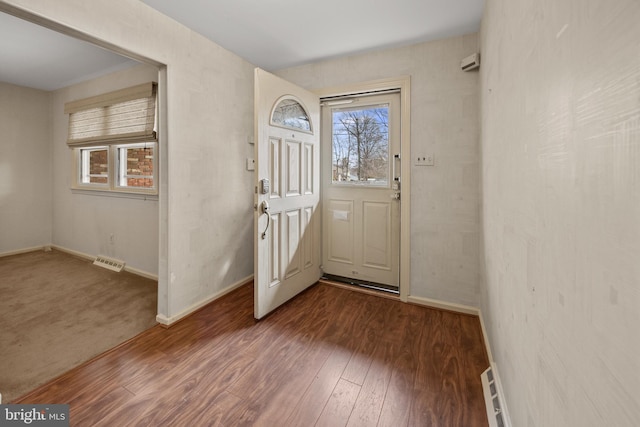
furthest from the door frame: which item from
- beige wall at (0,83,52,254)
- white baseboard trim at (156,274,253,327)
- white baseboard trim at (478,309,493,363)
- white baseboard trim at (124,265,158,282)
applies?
beige wall at (0,83,52,254)

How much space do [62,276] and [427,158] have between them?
415 cm

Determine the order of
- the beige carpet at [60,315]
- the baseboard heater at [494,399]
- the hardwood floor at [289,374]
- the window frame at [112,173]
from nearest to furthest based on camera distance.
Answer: the baseboard heater at [494,399]
the hardwood floor at [289,374]
the beige carpet at [60,315]
the window frame at [112,173]

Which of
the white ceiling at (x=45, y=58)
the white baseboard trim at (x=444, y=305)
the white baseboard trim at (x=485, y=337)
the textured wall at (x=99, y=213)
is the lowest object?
the white baseboard trim at (x=485, y=337)

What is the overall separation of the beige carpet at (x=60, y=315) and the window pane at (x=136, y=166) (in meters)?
1.12

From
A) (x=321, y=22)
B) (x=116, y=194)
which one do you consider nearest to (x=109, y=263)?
(x=116, y=194)

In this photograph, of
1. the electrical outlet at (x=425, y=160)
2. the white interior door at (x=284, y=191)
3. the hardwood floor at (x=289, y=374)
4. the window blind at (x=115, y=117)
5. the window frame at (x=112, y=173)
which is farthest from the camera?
the window frame at (x=112, y=173)

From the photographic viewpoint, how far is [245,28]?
2311 millimetres

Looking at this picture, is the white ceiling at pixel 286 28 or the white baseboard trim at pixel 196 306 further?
the white baseboard trim at pixel 196 306

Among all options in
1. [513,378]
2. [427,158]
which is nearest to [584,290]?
[513,378]

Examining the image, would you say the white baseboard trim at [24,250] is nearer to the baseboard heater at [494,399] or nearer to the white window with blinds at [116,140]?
the white window with blinds at [116,140]

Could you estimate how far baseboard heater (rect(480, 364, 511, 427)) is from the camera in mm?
1289

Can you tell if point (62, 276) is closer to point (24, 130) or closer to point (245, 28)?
A: point (24, 130)

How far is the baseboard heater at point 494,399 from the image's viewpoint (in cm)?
129

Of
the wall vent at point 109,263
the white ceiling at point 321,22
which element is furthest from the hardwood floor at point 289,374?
the white ceiling at point 321,22
